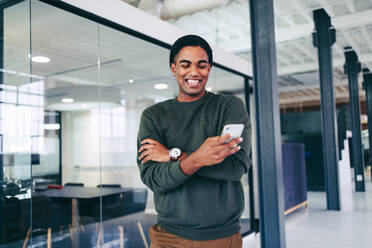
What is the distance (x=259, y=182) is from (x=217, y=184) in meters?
2.65

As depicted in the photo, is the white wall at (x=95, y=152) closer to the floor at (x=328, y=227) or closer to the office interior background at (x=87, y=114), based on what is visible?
the office interior background at (x=87, y=114)

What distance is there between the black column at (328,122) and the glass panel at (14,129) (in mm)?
6597

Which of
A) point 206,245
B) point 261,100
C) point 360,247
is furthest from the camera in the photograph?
point 360,247

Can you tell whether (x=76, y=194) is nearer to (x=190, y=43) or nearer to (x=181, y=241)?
(x=181, y=241)

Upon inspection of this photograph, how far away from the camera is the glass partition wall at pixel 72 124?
8.47 feet

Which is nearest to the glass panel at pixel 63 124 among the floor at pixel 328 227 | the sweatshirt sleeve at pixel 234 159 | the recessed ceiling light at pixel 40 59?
the recessed ceiling light at pixel 40 59

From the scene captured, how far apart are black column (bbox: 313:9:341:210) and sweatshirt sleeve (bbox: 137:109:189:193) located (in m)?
7.01

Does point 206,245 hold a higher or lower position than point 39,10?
lower

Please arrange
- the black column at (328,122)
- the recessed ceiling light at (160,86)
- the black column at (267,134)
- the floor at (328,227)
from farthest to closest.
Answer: the black column at (328,122), the floor at (328,227), the recessed ceiling light at (160,86), the black column at (267,134)

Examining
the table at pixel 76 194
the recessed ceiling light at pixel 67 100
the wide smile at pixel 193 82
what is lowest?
the table at pixel 76 194

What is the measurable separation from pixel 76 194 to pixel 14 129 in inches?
79.5

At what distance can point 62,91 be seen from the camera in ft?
16.0

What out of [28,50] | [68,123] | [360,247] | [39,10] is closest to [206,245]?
[28,50]

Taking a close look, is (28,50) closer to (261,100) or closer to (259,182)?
(261,100)
